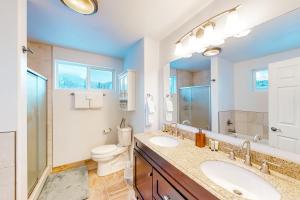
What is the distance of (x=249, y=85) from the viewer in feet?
3.52

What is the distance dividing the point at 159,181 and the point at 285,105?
1054 mm

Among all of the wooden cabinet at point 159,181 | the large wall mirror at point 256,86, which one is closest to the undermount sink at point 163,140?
the wooden cabinet at point 159,181

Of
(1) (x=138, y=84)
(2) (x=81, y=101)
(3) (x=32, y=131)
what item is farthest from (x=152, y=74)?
(3) (x=32, y=131)

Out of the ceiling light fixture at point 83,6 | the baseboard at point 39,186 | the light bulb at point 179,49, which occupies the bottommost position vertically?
the baseboard at point 39,186

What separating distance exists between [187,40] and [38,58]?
2416mm

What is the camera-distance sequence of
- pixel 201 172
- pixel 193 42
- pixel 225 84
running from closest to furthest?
pixel 201 172 → pixel 225 84 → pixel 193 42

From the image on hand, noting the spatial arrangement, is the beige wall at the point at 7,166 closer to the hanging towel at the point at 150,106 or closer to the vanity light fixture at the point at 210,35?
the hanging towel at the point at 150,106

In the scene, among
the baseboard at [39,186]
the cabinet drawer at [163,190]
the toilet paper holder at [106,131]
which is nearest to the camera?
the cabinet drawer at [163,190]

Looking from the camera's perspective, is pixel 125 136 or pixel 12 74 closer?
pixel 12 74

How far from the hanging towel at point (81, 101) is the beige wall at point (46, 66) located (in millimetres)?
403

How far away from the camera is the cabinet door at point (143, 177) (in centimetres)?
125

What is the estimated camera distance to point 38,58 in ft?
7.20

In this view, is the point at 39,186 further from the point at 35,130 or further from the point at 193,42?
the point at 193,42

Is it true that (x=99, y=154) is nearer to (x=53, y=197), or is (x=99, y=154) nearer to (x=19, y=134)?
(x=53, y=197)
